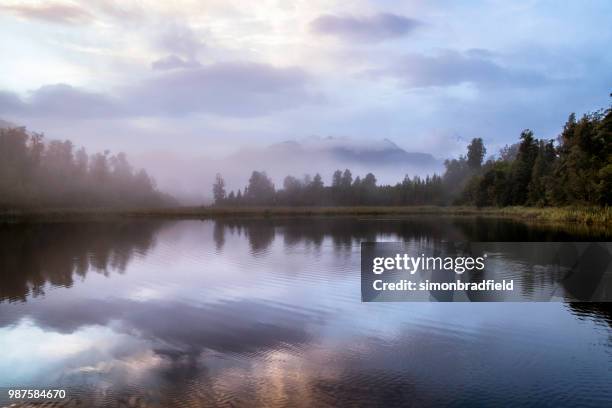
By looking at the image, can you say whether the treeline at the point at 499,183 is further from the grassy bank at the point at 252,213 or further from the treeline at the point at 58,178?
the treeline at the point at 58,178

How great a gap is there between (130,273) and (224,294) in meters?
8.01

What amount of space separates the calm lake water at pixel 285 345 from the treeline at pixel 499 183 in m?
53.4

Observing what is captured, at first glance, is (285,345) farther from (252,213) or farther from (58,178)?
(58,178)

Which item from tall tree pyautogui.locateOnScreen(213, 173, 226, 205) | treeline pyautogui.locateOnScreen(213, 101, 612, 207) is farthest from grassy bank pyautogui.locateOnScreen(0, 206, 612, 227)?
tall tree pyautogui.locateOnScreen(213, 173, 226, 205)

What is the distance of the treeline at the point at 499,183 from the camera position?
65.6m

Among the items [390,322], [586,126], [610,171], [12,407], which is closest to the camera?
[12,407]

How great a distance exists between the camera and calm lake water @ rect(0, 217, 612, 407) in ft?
31.7

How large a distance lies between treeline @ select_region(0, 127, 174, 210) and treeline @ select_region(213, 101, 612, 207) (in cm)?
3148

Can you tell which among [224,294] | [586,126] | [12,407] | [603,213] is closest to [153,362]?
[12,407]

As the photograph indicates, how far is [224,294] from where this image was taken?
63.9ft

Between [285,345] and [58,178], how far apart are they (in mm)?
137572

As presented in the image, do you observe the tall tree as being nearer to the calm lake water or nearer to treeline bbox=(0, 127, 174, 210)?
treeline bbox=(0, 127, 174, 210)

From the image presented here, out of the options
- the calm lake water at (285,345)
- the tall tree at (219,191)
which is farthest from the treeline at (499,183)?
the calm lake water at (285,345)

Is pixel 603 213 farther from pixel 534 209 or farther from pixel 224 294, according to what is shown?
pixel 224 294
